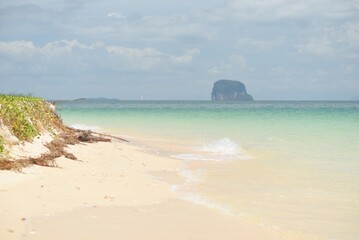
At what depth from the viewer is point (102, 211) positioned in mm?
8055

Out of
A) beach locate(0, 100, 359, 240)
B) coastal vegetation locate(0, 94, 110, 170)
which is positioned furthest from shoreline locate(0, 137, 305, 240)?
coastal vegetation locate(0, 94, 110, 170)

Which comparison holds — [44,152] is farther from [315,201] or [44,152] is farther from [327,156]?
[327,156]

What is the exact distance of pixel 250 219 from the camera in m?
8.45

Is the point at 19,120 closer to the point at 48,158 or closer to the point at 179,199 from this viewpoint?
Answer: the point at 48,158

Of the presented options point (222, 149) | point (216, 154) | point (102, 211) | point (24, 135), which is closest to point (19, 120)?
point (24, 135)

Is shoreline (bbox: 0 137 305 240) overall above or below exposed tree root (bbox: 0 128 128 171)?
below

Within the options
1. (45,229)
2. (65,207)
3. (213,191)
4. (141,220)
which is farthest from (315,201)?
(45,229)

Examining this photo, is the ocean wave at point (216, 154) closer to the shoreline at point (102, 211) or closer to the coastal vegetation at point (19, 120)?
the coastal vegetation at point (19, 120)

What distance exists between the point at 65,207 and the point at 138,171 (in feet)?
19.6

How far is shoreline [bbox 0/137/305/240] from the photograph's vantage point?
6.77m

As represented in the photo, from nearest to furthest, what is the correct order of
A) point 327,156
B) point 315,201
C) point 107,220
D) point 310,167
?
point 107,220
point 315,201
point 310,167
point 327,156

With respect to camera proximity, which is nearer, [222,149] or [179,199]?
[179,199]

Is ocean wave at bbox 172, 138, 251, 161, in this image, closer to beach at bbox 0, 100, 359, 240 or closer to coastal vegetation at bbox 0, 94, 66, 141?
beach at bbox 0, 100, 359, 240

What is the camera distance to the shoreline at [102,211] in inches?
266
